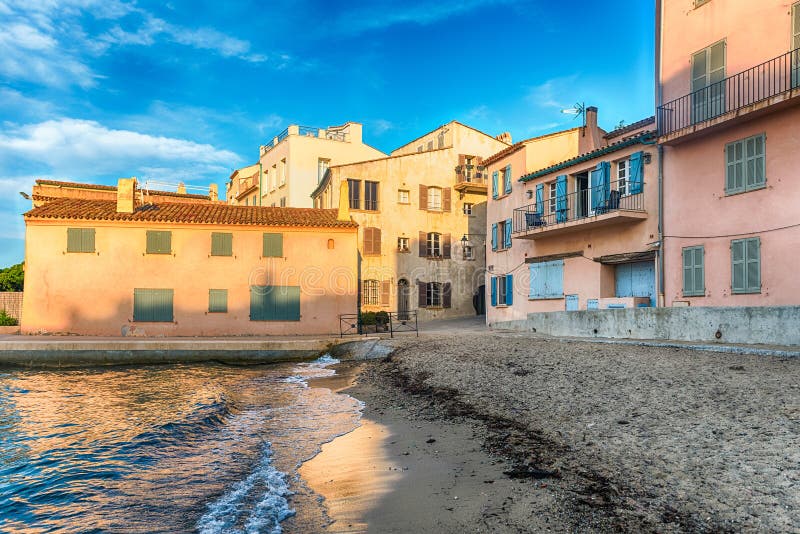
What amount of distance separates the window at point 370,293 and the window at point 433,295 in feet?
11.4

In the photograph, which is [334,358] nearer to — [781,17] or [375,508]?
[375,508]

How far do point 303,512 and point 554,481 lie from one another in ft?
8.61

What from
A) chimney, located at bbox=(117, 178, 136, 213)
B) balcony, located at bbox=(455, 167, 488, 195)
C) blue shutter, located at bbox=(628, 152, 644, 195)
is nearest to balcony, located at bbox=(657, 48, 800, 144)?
blue shutter, located at bbox=(628, 152, 644, 195)

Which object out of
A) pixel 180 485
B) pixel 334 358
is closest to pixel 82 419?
pixel 180 485

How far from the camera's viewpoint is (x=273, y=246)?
89.8 feet

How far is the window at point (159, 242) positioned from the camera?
2645cm

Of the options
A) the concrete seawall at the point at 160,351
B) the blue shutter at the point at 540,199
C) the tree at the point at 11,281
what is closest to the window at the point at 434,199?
the blue shutter at the point at 540,199

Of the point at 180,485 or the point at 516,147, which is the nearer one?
the point at 180,485

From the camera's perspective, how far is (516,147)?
87.0 feet

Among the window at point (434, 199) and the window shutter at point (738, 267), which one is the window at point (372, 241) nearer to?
the window at point (434, 199)

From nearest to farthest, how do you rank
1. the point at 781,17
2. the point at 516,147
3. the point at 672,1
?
1. the point at 781,17
2. the point at 672,1
3. the point at 516,147

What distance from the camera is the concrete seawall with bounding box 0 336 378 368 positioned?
19531mm

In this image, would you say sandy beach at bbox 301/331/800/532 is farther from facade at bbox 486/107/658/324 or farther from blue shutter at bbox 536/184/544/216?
blue shutter at bbox 536/184/544/216

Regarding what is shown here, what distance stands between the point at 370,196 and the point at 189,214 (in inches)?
468
